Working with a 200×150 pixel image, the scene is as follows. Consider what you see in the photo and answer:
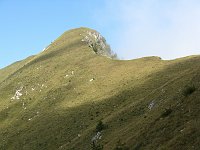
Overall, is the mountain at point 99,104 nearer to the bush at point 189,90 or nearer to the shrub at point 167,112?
the shrub at point 167,112

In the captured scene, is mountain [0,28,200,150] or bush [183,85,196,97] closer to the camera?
mountain [0,28,200,150]

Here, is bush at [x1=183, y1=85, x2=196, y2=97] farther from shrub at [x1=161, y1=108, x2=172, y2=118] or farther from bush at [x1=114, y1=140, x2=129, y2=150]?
bush at [x1=114, y1=140, x2=129, y2=150]

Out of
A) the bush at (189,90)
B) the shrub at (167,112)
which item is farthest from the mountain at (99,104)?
the bush at (189,90)

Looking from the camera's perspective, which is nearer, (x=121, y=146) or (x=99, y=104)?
(x=121, y=146)

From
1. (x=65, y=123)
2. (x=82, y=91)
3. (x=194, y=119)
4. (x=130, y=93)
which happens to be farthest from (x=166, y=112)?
(x=82, y=91)

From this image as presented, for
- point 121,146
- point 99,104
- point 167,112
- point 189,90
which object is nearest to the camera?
point 121,146

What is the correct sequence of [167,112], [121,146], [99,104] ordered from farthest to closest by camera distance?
[99,104], [167,112], [121,146]

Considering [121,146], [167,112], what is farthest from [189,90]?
[121,146]

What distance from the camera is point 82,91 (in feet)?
280

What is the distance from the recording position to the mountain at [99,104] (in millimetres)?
33594

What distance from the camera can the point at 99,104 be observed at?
6994 centimetres

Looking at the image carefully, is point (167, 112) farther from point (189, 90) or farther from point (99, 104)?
point (99, 104)

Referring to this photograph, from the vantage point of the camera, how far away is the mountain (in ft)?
110

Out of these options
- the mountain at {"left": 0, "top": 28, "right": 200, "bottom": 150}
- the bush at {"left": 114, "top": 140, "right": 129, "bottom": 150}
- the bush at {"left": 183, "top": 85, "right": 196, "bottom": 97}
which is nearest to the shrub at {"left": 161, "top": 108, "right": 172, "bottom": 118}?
the mountain at {"left": 0, "top": 28, "right": 200, "bottom": 150}
